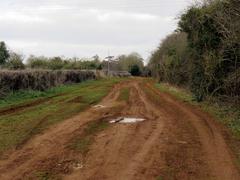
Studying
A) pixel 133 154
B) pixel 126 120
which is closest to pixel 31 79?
pixel 126 120

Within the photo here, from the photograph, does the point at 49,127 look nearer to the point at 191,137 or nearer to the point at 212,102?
the point at 191,137

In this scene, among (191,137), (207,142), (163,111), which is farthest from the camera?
(163,111)

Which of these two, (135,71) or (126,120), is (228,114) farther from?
(135,71)

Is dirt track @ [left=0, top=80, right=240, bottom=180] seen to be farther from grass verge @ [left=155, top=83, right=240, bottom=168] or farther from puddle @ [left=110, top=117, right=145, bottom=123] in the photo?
puddle @ [left=110, top=117, right=145, bottom=123]

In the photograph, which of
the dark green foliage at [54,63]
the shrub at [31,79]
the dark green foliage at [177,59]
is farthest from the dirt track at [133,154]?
the dark green foliage at [54,63]

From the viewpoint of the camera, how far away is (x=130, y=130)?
41.7ft

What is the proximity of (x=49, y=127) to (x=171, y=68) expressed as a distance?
3005cm

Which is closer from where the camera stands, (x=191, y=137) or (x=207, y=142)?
(x=207, y=142)

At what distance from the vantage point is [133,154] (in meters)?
9.38

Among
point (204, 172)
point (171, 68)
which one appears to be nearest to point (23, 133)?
point (204, 172)

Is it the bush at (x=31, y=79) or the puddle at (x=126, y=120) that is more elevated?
the bush at (x=31, y=79)

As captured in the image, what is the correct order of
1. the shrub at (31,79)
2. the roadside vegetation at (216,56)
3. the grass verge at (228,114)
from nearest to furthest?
the grass verge at (228,114), the roadside vegetation at (216,56), the shrub at (31,79)

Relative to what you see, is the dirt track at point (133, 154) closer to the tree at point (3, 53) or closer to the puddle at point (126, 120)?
the puddle at point (126, 120)

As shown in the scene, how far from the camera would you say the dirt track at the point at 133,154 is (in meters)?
7.84
